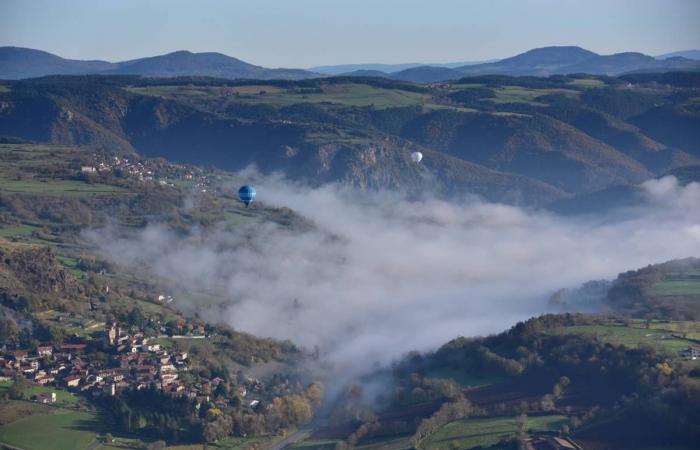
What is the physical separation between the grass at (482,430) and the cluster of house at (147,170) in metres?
57.9

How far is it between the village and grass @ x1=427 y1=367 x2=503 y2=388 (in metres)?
7.77

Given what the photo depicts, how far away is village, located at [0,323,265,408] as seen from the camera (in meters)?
51.3

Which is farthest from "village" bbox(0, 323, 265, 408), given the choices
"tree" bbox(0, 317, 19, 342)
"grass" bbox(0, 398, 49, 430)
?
"tree" bbox(0, 317, 19, 342)

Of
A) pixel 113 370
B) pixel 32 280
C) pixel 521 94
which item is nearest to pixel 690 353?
pixel 113 370

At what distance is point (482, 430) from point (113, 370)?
17.2m

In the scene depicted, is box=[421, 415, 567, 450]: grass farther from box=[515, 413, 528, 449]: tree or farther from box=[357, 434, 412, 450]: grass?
box=[357, 434, 412, 450]: grass

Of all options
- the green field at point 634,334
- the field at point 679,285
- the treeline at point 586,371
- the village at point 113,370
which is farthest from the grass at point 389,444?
the field at point 679,285

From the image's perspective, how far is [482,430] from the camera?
44656 millimetres

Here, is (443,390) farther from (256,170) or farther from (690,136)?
(690,136)

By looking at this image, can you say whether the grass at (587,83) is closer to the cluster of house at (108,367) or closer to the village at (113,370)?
the village at (113,370)

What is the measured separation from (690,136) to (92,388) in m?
118

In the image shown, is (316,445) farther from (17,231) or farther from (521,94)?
(521,94)

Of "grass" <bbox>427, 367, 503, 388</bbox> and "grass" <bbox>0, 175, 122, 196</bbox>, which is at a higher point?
"grass" <bbox>0, 175, 122, 196</bbox>

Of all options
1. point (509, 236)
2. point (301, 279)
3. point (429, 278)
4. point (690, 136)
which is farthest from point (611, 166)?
point (301, 279)
